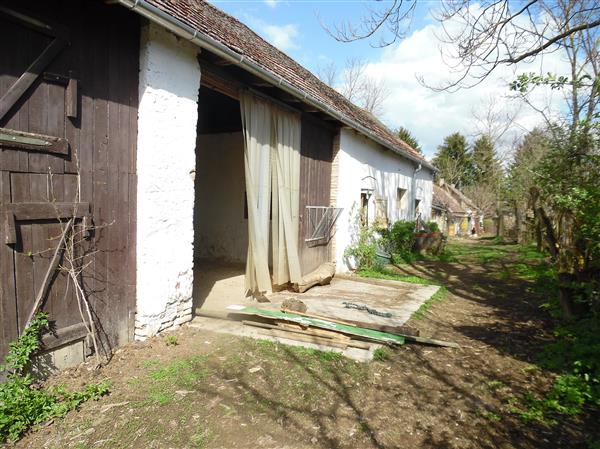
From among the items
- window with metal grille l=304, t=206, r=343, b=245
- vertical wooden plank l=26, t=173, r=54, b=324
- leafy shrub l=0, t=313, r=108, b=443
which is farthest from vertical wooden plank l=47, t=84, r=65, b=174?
window with metal grille l=304, t=206, r=343, b=245

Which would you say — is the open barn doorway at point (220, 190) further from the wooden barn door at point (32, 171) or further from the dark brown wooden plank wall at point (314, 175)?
the wooden barn door at point (32, 171)

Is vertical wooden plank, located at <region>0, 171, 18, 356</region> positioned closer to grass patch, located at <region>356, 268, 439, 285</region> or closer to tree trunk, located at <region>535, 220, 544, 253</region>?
grass patch, located at <region>356, 268, 439, 285</region>

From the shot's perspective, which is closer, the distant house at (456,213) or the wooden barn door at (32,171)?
the wooden barn door at (32,171)

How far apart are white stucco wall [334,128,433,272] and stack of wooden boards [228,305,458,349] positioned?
15.6ft

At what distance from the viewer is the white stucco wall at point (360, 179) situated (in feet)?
31.6

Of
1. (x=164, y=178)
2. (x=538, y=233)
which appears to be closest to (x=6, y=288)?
(x=164, y=178)

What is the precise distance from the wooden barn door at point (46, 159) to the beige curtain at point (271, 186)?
259 centimetres

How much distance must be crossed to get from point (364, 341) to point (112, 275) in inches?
120

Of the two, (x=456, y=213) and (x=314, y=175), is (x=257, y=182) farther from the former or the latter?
(x=456, y=213)

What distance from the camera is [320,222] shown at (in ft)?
29.0

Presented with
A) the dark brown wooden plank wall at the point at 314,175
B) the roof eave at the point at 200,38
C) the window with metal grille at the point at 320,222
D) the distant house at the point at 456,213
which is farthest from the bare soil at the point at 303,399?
the distant house at the point at 456,213

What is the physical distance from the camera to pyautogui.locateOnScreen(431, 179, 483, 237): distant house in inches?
1186

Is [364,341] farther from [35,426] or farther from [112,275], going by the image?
[35,426]

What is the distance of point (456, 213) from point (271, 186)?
30166 mm
